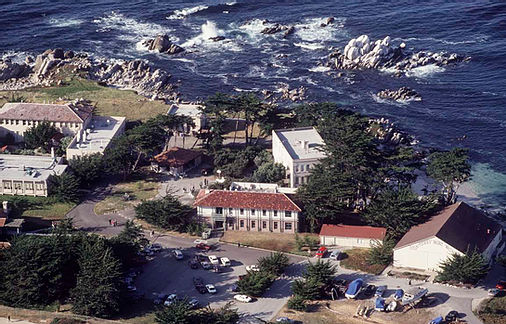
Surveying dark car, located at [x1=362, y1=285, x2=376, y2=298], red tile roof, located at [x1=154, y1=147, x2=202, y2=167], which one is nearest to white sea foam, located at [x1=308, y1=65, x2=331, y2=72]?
red tile roof, located at [x1=154, y1=147, x2=202, y2=167]

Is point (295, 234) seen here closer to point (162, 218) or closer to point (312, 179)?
point (312, 179)

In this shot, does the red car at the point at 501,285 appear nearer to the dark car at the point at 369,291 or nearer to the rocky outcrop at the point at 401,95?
the dark car at the point at 369,291

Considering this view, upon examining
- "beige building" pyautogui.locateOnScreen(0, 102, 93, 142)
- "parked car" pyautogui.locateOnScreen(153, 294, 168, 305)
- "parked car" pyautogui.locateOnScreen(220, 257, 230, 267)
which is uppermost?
"beige building" pyautogui.locateOnScreen(0, 102, 93, 142)

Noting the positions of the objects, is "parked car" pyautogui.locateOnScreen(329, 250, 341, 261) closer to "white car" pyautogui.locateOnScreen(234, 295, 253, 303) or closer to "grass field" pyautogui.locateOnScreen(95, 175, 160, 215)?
"white car" pyautogui.locateOnScreen(234, 295, 253, 303)

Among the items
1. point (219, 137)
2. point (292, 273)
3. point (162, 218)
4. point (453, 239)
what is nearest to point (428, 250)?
point (453, 239)

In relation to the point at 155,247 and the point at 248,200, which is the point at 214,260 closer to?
the point at 155,247
